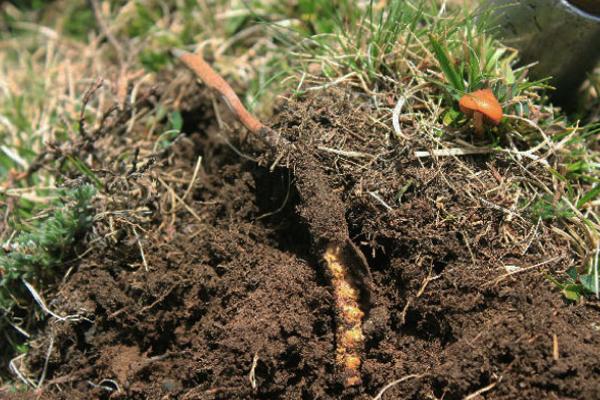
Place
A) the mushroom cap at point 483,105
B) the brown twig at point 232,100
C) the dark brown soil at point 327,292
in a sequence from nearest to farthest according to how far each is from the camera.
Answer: the dark brown soil at point 327,292 < the mushroom cap at point 483,105 < the brown twig at point 232,100

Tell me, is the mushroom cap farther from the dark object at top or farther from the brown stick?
the brown stick

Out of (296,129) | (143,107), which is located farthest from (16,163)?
(296,129)

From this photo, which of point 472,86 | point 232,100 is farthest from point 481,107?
point 232,100

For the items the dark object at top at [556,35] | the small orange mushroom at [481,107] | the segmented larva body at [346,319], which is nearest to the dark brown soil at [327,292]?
the segmented larva body at [346,319]

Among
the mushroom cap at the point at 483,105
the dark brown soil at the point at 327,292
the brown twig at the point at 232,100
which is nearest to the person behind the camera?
the dark brown soil at the point at 327,292

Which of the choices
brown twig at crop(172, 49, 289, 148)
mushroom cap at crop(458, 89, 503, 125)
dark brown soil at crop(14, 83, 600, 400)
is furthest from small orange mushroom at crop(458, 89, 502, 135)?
brown twig at crop(172, 49, 289, 148)

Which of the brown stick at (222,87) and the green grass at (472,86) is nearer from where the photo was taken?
the green grass at (472,86)

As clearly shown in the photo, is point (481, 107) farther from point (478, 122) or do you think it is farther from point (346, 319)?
point (346, 319)

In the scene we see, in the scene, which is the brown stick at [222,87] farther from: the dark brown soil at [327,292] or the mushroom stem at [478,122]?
the mushroom stem at [478,122]
